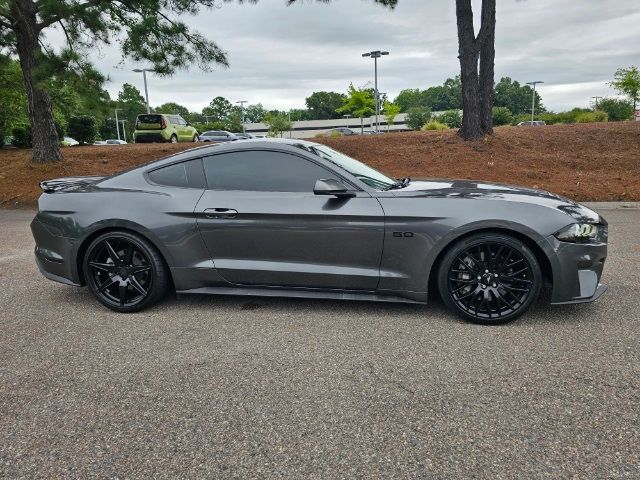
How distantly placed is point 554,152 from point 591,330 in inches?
417

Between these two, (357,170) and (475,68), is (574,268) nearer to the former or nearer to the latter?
(357,170)

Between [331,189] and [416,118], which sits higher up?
[416,118]

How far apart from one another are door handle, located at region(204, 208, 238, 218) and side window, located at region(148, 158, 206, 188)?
259mm

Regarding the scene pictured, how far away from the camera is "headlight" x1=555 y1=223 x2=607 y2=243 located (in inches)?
129

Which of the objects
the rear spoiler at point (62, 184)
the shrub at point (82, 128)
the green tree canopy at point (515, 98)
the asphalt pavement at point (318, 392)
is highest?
the green tree canopy at point (515, 98)

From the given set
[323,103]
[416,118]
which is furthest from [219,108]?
[416,118]

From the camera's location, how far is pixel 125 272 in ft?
12.8

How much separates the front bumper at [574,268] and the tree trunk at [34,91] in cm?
1051

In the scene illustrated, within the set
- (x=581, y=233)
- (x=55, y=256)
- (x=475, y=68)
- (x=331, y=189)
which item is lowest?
(x=55, y=256)

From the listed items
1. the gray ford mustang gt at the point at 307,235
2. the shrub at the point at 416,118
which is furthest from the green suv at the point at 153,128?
the shrub at the point at 416,118

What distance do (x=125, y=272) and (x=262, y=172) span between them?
142 cm

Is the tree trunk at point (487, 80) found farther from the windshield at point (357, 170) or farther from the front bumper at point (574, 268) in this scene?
the front bumper at point (574, 268)

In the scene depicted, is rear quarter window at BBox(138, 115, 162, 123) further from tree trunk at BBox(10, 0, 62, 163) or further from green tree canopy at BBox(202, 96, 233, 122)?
green tree canopy at BBox(202, 96, 233, 122)

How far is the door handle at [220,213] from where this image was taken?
12.0ft
